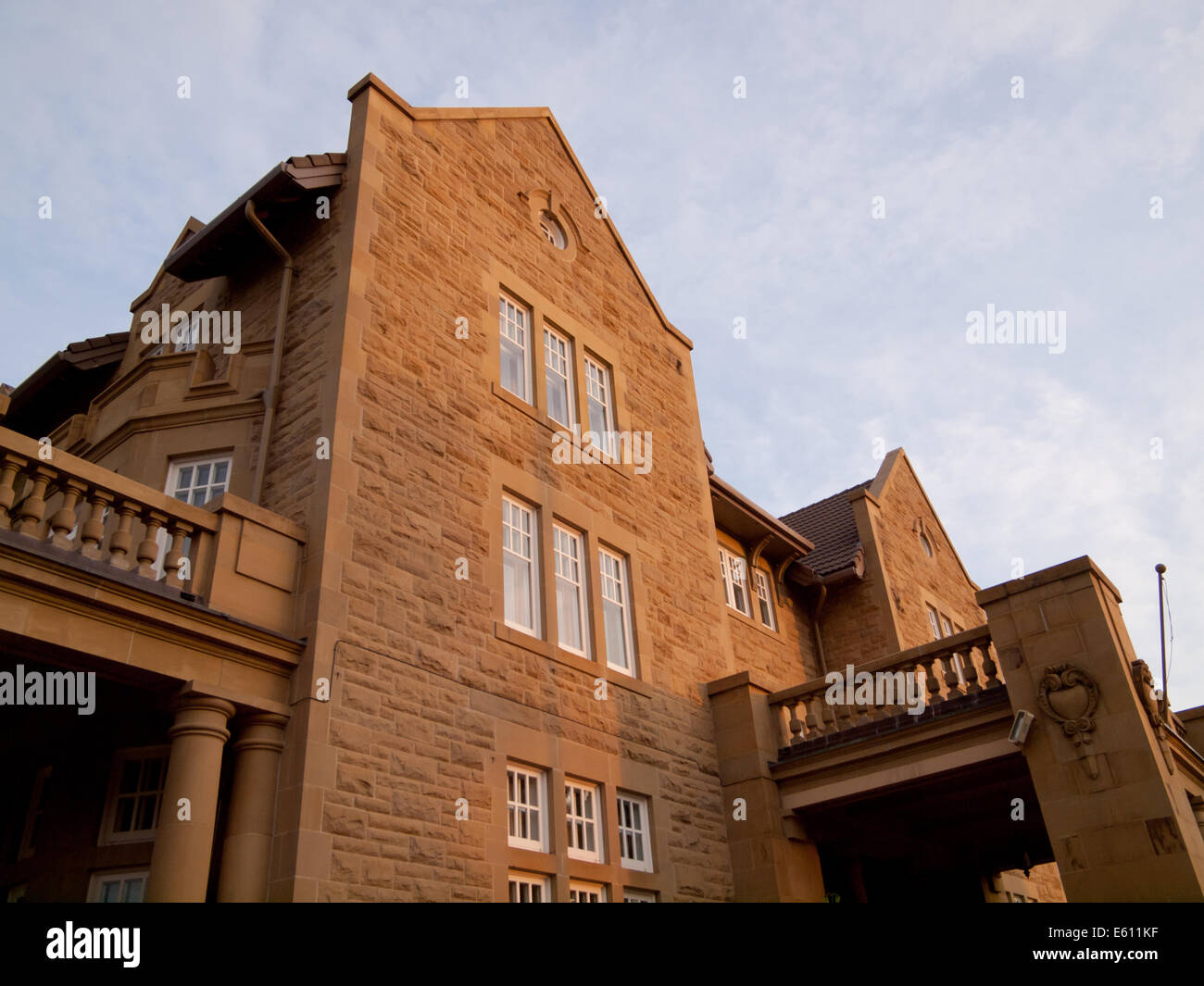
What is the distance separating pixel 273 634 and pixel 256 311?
5.80m

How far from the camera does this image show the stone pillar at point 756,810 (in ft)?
43.2

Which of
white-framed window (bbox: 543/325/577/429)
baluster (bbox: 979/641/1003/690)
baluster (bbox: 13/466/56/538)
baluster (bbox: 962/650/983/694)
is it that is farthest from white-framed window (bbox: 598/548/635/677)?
baluster (bbox: 13/466/56/538)

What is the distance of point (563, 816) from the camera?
11.3 metres

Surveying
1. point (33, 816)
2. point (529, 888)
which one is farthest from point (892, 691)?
point (33, 816)

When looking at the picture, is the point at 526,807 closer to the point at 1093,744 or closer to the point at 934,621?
the point at 1093,744

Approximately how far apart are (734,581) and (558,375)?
21.1 feet

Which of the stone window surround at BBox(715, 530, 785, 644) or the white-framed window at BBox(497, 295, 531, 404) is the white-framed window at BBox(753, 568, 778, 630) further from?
the white-framed window at BBox(497, 295, 531, 404)

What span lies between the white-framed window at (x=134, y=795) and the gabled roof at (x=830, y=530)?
14.4m

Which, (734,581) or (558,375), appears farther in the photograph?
(734,581)

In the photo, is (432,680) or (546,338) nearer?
(432,680)

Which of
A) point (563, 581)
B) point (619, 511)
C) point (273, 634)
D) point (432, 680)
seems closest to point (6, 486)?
point (273, 634)

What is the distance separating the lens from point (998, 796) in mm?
14562
